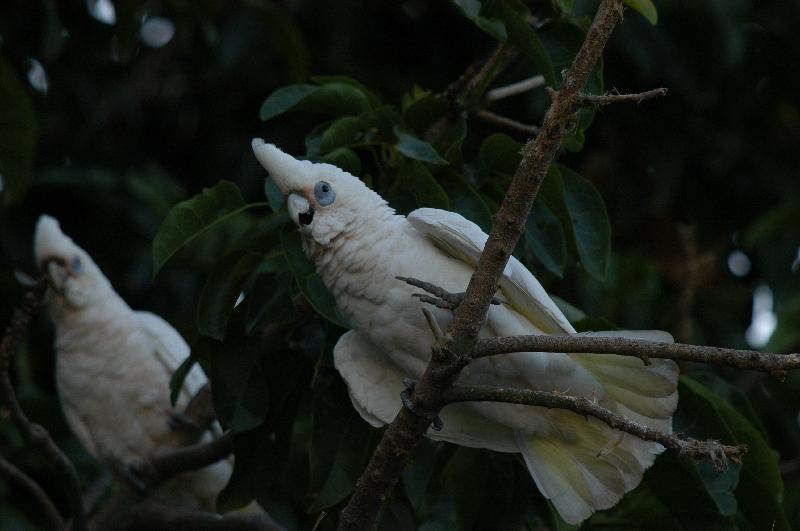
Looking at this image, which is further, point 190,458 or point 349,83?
point 190,458

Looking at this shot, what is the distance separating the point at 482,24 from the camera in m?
2.40

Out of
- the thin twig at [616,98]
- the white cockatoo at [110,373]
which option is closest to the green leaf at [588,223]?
the thin twig at [616,98]

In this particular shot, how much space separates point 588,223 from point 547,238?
0.35 ft

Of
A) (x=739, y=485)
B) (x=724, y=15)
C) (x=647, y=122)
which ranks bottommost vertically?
(x=739, y=485)

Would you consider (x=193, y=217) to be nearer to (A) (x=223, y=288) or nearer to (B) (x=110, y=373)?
(A) (x=223, y=288)

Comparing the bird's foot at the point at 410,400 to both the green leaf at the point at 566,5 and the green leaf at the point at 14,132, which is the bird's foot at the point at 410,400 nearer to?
Result: the green leaf at the point at 566,5

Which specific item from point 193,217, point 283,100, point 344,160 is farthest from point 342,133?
point 193,217

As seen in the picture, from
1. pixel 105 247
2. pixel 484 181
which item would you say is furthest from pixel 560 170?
pixel 105 247

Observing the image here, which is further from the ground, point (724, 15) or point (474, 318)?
point (724, 15)

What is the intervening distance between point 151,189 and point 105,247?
1.87ft

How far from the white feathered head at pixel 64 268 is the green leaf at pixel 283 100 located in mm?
1450

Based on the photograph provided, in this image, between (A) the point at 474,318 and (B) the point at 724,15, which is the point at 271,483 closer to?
(A) the point at 474,318

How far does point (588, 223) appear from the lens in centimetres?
250

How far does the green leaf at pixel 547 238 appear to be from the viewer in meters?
2.46
